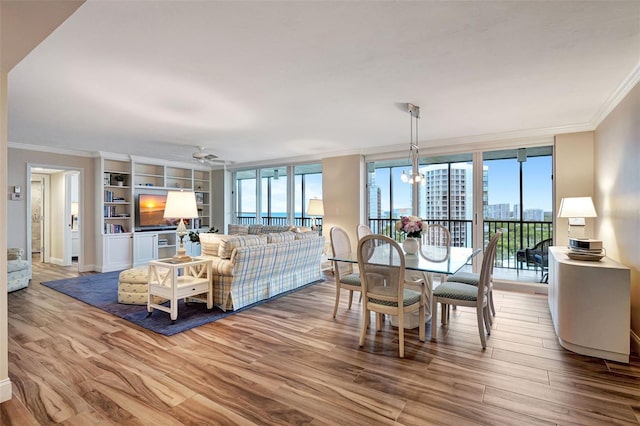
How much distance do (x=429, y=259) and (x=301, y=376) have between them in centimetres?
176

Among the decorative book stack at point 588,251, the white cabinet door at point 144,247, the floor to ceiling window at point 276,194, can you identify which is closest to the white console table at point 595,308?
the decorative book stack at point 588,251

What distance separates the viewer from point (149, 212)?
7.27 metres

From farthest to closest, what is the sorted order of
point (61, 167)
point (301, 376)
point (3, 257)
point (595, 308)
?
point (61, 167)
point (595, 308)
point (301, 376)
point (3, 257)

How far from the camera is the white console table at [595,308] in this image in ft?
8.60

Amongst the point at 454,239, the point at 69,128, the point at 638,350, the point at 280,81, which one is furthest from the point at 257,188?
the point at 638,350

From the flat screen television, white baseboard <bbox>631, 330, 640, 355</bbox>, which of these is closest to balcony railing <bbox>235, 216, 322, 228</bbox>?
the flat screen television

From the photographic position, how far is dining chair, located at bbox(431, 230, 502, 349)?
290 centimetres

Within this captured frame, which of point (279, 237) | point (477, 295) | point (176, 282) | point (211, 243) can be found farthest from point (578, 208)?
point (176, 282)

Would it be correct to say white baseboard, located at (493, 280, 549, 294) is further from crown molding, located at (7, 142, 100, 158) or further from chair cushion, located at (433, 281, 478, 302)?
crown molding, located at (7, 142, 100, 158)

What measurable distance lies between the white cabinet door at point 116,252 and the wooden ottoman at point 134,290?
284cm

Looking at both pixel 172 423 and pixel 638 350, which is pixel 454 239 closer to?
pixel 638 350

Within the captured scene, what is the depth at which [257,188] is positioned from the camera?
27.0ft

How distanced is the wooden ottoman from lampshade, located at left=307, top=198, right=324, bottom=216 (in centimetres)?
308

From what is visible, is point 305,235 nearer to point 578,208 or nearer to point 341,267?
point 341,267
